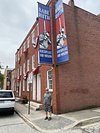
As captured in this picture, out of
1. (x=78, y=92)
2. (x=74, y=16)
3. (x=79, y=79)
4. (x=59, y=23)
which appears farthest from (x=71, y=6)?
(x=78, y=92)

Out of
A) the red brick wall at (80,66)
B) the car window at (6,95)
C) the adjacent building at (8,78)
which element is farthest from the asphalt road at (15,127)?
the adjacent building at (8,78)

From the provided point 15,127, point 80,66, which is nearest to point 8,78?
point 80,66

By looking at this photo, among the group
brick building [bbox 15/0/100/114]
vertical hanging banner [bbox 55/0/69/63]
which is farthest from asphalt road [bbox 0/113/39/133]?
vertical hanging banner [bbox 55/0/69/63]

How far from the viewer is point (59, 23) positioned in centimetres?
1070

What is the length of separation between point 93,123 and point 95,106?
14.7 feet

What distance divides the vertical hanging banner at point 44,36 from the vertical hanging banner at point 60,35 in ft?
2.05

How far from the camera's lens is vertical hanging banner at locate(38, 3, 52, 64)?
408 inches

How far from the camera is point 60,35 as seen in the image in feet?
34.3

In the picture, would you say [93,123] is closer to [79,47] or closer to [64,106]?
[64,106]

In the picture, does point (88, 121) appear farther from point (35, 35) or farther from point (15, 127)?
point (35, 35)

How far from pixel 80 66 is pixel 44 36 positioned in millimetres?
3536

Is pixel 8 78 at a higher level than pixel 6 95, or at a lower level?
higher

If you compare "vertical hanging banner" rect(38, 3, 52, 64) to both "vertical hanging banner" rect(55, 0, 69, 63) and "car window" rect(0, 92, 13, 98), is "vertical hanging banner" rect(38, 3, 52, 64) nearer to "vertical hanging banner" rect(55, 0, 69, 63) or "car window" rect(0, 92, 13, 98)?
"vertical hanging banner" rect(55, 0, 69, 63)

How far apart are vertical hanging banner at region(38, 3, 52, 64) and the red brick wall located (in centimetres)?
116
